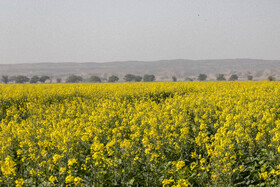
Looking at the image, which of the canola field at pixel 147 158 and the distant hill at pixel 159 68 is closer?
the canola field at pixel 147 158

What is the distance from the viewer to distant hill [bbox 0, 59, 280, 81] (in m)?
148

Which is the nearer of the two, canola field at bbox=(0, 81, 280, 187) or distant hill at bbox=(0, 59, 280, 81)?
canola field at bbox=(0, 81, 280, 187)

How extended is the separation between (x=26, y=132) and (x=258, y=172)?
600cm

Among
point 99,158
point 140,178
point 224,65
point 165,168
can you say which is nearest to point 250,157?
point 165,168

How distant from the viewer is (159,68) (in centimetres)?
16425

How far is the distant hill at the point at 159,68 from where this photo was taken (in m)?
148

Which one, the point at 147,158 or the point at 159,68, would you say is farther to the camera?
the point at 159,68

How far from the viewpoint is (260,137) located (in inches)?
243

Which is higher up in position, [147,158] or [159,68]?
[159,68]

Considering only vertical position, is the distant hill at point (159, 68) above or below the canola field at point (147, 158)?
above

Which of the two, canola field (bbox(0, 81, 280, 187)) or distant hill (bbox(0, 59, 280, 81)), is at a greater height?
distant hill (bbox(0, 59, 280, 81))

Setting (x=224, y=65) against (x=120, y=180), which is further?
(x=224, y=65)

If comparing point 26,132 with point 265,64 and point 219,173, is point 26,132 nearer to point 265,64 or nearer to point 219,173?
point 219,173

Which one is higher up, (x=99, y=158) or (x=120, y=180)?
(x=99, y=158)
